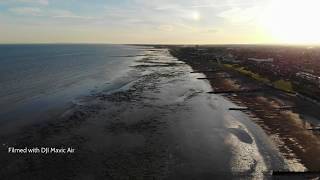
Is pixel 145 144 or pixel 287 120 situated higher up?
pixel 287 120

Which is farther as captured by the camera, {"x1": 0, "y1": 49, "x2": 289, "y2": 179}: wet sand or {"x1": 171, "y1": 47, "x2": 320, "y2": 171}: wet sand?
{"x1": 171, "y1": 47, "x2": 320, "y2": 171}: wet sand

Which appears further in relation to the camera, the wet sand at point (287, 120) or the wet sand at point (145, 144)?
the wet sand at point (287, 120)

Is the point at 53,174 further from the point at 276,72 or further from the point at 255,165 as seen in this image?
the point at 276,72

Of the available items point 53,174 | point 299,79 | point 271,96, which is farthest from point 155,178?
point 299,79

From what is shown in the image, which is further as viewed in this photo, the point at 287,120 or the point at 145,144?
the point at 287,120
